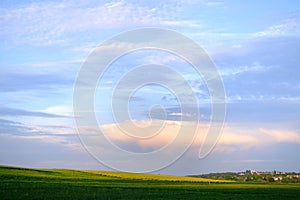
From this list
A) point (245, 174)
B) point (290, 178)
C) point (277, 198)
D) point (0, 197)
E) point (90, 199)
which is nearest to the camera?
point (0, 197)

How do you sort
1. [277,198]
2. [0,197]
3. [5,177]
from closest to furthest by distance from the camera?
[0,197] → [277,198] → [5,177]

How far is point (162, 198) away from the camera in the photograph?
38.0m

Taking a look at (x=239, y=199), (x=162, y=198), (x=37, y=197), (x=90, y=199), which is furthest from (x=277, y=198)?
(x=37, y=197)

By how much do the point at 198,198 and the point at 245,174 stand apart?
8532 centimetres

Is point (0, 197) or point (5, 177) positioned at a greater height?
point (5, 177)

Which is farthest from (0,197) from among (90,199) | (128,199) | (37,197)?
(128,199)

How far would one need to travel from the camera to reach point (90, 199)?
33.8 metres

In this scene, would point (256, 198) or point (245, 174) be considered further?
point (245, 174)

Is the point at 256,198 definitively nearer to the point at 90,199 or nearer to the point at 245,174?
the point at 90,199

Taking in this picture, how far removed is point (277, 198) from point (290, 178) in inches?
2780

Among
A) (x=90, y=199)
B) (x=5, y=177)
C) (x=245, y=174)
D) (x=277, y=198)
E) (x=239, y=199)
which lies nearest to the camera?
(x=90, y=199)

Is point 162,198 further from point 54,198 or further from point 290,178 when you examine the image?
point 290,178

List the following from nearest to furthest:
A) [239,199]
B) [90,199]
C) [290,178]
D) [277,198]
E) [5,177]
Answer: [90,199] < [239,199] < [277,198] < [5,177] < [290,178]

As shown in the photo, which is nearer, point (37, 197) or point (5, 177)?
point (37, 197)
